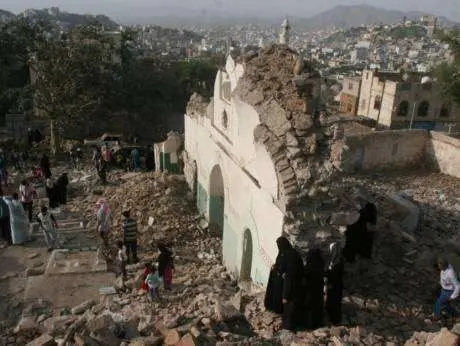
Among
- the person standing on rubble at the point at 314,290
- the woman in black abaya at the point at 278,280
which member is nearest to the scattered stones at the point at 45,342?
the woman in black abaya at the point at 278,280

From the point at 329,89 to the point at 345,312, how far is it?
3574 millimetres

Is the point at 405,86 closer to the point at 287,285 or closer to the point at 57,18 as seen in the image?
the point at 287,285

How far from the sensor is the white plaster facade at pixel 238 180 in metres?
7.34

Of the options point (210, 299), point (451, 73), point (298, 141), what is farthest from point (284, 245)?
point (451, 73)

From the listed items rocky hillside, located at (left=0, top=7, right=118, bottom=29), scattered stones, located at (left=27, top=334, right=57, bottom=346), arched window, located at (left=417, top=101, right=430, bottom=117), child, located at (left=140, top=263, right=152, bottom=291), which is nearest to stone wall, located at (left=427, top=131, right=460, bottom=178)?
arched window, located at (left=417, top=101, right=430, bottom=117)

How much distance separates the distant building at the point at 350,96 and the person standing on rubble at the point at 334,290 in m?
27.2

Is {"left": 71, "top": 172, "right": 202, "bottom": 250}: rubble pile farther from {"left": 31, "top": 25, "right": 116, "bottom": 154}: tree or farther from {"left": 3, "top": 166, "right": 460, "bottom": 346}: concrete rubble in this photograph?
{"left": 31, "top": 25, "right": 116, "bottom": 154}: tree

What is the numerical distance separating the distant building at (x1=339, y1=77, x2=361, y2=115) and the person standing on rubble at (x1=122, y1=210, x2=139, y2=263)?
25.4 metres

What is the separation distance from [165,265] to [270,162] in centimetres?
257

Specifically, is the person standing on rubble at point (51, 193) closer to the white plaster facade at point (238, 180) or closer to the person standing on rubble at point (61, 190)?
the person standing on rubble at point (61, 190)

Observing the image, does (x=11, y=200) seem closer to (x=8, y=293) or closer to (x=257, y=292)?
(x=8, y=293)

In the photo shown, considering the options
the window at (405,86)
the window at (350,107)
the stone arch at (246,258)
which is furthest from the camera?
the window at (350,107)

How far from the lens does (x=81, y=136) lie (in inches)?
905

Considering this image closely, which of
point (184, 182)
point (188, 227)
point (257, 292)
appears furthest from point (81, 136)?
point (257, 292)
